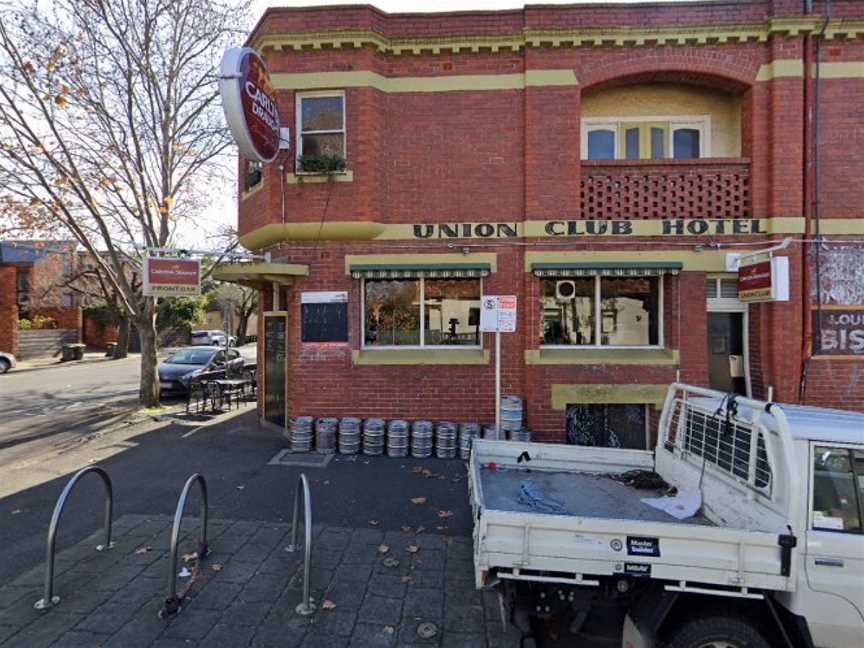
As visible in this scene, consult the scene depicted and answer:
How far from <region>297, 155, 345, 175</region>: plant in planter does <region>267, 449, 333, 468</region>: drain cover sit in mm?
5104

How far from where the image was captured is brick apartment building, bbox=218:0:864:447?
8.13 meters

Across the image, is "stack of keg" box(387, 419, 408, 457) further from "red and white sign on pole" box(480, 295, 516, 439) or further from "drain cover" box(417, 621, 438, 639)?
"drain cover" box(417, 621, 438, 639)

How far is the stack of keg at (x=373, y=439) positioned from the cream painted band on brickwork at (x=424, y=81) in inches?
245

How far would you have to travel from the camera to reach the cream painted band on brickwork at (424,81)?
843cm

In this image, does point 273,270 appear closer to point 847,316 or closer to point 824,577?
point 824,577

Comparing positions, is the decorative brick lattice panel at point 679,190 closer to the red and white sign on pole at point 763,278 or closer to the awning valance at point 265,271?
the red and white sign on pole at point 763,278

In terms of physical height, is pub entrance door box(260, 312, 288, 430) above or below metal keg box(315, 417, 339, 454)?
above

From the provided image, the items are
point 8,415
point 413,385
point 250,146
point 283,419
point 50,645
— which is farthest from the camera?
point 8,415

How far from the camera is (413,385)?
853 centimetres

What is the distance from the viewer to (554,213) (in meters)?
8.40

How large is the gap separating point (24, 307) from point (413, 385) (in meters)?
32.7

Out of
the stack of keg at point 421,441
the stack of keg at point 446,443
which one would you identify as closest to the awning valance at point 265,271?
the stack of keg at point 421,441

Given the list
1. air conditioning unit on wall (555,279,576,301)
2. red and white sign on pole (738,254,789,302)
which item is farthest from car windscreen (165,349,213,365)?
red and white sign on pole (738,254,789,302)

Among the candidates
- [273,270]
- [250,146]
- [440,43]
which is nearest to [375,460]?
[273,270]
